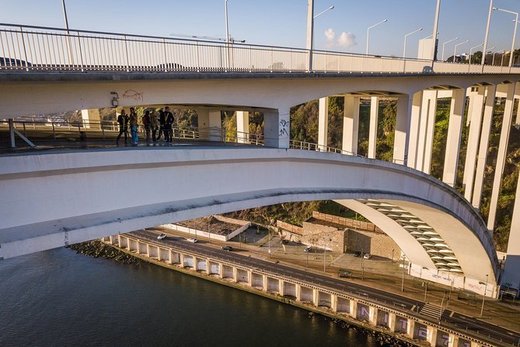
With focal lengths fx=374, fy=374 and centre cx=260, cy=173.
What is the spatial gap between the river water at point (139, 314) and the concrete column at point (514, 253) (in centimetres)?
838

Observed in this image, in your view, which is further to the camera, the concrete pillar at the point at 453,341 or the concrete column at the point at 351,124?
the concrete pillar at the point at 453,341

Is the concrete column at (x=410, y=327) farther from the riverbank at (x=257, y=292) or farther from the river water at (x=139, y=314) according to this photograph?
the river water at (x=139, y=314)

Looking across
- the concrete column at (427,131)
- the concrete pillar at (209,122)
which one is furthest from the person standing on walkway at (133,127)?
the concrete column at (427,131)

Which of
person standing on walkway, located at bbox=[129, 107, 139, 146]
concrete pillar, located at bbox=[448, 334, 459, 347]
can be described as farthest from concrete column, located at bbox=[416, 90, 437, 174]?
person standing on walkway, located at bbox=[129, 107, 139, 146]

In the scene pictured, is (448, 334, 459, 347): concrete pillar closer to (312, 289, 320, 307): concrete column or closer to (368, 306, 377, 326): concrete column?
(368, 306, 377, 326): concrete column

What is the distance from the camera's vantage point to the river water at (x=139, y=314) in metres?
18.8

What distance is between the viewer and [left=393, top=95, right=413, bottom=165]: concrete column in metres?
13.0

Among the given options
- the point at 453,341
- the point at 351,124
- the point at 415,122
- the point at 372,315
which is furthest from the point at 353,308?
the point at 351,124

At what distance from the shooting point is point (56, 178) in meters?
6.09

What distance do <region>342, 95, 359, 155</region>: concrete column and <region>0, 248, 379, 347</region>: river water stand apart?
11.2 meters

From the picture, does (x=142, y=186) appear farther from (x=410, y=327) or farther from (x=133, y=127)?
(x=410, y=327)

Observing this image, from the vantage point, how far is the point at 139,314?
20641 mm

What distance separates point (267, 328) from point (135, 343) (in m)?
6.79

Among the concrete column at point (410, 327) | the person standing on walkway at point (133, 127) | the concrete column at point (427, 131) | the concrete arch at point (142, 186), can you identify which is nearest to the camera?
the concrete arch at point (142, 186)
